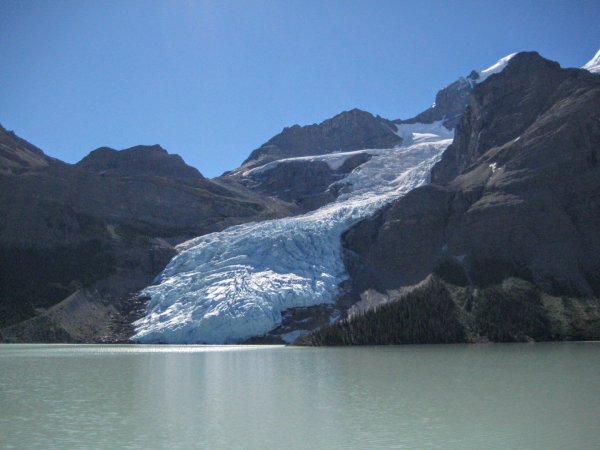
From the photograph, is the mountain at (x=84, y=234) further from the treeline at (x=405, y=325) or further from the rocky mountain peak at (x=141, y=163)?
the treeline at (x=405, y=325)

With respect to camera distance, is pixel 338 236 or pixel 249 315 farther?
pixel 338 236

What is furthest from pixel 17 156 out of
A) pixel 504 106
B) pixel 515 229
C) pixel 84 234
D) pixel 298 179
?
pixel 504 106

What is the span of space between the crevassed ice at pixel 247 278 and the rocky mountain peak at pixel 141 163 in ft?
161

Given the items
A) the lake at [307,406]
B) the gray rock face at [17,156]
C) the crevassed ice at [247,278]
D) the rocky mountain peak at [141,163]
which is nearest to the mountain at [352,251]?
the crevassed ice at [247,278]

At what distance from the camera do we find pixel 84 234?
108438 millimetres

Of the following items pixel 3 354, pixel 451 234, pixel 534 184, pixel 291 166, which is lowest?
pixel 3 354

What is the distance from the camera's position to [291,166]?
581ft

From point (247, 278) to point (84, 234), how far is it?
33606 mm

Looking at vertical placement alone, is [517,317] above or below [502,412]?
above

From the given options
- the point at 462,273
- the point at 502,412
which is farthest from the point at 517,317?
the point at 502,412

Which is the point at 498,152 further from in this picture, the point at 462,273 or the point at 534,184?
the point at 462,273

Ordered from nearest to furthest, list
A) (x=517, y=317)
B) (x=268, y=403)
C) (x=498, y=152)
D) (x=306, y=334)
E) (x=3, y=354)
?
1. (x=268, y=403)
2. (x=3, y=354)
3. (x=517, y=317)
4. (x=306, y=334)
5. (x=498, y=152)

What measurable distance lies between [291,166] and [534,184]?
92106mm

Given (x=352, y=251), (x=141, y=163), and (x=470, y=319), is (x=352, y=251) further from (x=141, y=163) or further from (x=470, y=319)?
(x=141, y=163)
